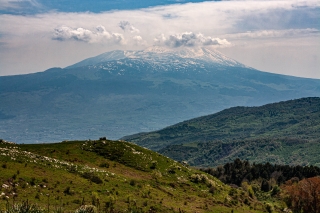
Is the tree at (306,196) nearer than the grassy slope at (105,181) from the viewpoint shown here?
No

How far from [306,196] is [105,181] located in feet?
83.6

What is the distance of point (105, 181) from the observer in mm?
37000

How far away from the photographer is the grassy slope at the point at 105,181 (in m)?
30.2

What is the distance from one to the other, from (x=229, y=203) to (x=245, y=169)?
61.5 metres

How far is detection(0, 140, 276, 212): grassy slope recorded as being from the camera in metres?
30.2

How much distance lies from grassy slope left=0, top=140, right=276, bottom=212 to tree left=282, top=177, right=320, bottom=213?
5.11 m

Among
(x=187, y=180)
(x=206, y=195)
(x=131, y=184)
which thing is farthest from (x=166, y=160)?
(x=131, y=184)

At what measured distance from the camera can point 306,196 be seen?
45.9 metres

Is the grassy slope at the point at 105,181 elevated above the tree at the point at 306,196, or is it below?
above

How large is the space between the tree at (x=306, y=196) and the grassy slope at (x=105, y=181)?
5106mm

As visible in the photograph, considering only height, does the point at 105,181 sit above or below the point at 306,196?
above

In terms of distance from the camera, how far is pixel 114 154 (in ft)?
160

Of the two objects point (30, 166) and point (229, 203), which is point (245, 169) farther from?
point (30, 166)

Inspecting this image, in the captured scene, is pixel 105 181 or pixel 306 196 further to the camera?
pixel 306 196
